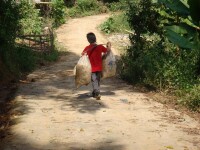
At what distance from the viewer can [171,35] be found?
29.4 feet

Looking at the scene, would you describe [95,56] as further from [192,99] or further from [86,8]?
[86,8]

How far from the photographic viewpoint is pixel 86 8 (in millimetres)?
35750

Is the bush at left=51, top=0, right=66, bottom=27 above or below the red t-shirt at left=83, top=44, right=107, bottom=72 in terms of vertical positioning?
above

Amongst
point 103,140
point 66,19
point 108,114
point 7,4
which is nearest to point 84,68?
point 108,114

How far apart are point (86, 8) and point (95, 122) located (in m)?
29.6

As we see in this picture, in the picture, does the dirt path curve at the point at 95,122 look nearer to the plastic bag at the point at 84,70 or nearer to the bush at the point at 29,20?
the plastic bag at the point at 84,70

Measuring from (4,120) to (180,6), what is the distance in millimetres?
5040

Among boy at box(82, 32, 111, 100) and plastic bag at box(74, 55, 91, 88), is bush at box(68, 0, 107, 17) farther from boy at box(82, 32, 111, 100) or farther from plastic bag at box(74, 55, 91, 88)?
plastic bag at box(74, 55, 91, 88)

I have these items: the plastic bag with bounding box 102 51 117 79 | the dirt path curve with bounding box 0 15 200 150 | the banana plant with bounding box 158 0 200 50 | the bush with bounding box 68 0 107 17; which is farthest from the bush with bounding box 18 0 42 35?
the plastic bag with bounding box 102 51 117 79

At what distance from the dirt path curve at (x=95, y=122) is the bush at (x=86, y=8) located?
24660 mm

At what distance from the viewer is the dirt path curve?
5.80 m

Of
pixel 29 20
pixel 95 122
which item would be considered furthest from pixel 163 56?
pixel 29 20

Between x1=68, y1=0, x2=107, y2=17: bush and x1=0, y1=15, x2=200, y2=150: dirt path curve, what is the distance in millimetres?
24660

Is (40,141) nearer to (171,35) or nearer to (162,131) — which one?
(162,131)
